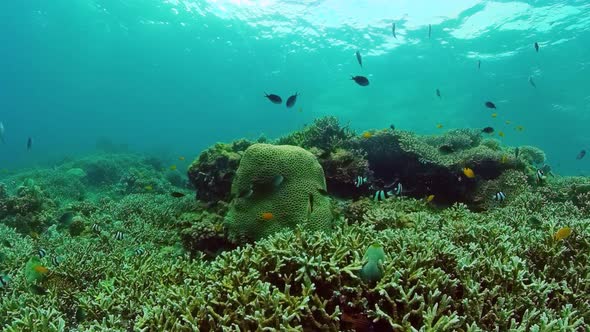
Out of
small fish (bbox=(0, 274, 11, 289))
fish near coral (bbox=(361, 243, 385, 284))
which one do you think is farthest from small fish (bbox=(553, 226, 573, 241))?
small fish (bbox=(0, 274, 11, 289))

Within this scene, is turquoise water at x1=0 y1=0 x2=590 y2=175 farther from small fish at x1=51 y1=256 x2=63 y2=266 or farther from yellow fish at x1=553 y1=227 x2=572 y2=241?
small fish at x1=51 y1=256 x2=63 y2=266

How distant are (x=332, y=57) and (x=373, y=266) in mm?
40062

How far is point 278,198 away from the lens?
602 centimetres

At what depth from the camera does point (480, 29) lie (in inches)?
1121

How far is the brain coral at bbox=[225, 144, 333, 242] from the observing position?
5836mm

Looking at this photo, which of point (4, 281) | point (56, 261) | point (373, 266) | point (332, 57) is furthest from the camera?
point (332, 57)

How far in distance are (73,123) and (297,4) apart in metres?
139

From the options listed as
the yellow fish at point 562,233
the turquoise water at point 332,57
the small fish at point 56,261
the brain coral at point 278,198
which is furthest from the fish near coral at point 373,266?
the turquoise water at point 332,57

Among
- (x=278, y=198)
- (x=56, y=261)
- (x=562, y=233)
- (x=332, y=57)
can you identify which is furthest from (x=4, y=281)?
(x=332, y=57)

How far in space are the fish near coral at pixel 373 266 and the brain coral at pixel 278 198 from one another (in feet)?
8.45

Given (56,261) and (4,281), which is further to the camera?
(56,261)

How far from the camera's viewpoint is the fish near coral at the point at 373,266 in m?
3.01

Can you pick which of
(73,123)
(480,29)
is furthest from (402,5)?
(73,123)

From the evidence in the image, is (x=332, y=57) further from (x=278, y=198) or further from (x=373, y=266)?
(x=373, y=266)
